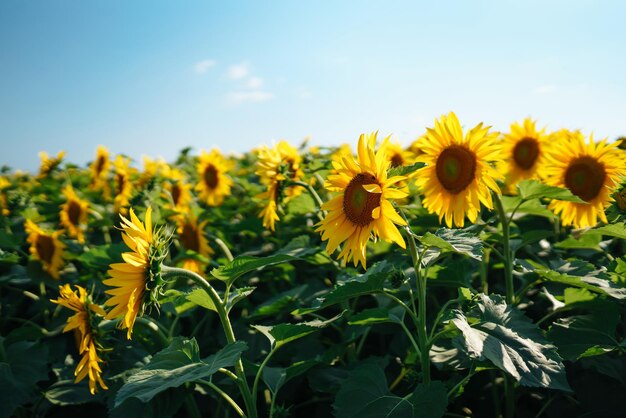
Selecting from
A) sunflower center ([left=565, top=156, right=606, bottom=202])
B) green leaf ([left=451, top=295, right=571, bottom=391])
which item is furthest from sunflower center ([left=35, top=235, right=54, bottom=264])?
sunflower center ([left=565, top=156, right=606, bottom=202])

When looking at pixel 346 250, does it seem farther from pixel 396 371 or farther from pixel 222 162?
pixel 222 162

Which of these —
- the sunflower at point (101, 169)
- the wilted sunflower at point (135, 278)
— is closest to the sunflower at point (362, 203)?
the wilted sunflower at point (135, 278)

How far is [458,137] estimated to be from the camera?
8.71 feet

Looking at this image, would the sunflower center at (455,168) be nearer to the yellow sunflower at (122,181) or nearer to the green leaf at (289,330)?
the green leaf at (289,330)

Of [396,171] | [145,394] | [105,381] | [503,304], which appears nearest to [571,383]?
[503,304]

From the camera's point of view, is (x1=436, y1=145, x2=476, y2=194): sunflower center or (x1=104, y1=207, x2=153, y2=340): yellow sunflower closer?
(x1=104, y1=207, x2=153, y2=340): yellow sunflower

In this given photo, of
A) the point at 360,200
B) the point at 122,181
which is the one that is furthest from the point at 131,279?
the point at 122,181

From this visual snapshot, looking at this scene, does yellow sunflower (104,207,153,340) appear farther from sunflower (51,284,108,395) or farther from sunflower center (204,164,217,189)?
sunflower center (204,164,217,189)

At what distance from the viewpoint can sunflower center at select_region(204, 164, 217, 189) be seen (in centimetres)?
554

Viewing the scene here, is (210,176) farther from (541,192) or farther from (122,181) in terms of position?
(541,192)

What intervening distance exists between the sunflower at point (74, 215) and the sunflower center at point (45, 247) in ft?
2.32

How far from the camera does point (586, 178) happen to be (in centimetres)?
332

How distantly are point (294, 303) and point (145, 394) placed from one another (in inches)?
46.2

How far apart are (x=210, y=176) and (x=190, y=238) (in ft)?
5.16
